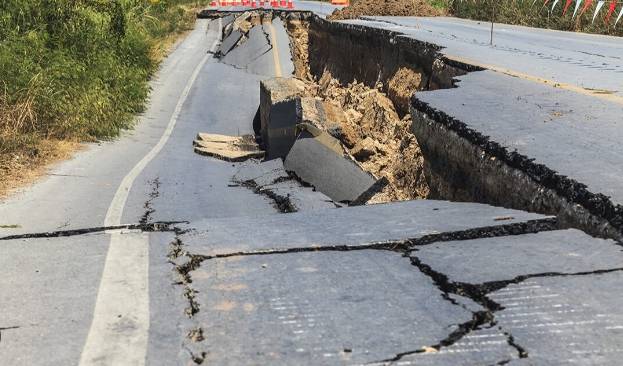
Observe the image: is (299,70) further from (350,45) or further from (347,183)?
(347,183)

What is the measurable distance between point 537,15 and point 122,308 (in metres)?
22.3

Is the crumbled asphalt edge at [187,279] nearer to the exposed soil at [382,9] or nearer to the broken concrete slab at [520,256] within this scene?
the broken concrete slab at [520,256]

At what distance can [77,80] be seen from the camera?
11.8m

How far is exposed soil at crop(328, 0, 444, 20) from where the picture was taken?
72.5 feet

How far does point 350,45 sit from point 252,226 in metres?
12.3

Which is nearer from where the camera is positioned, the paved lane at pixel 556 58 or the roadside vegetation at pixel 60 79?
the paved lane at pixel 556 58

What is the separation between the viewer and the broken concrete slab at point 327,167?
7652 millimetres

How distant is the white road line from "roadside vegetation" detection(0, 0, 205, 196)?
4.25 meters

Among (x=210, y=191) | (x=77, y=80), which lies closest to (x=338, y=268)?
(x=210, y=191)

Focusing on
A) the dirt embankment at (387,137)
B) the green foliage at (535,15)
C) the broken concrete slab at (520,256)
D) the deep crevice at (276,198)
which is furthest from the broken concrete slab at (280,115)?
the green foliage at (535,15)

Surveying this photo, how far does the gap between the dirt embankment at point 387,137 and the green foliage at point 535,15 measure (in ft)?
27.4

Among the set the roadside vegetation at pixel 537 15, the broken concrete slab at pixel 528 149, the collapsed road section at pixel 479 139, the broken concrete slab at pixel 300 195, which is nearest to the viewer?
the broken concrete slab at pixel 528 149

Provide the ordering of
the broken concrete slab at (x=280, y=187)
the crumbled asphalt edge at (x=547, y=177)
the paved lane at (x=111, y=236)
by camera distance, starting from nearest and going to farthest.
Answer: the paved lane at (x=111, y=236) → the crumbled asphalt edge at (x=547, y=177) → the broken concrete slab at (x=280, y=187)

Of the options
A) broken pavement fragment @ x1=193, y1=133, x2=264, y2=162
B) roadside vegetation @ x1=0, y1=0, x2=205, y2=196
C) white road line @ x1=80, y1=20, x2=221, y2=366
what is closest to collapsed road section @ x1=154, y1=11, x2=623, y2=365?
white road line @ x1=80, y1=20, x2=221, y2=366
